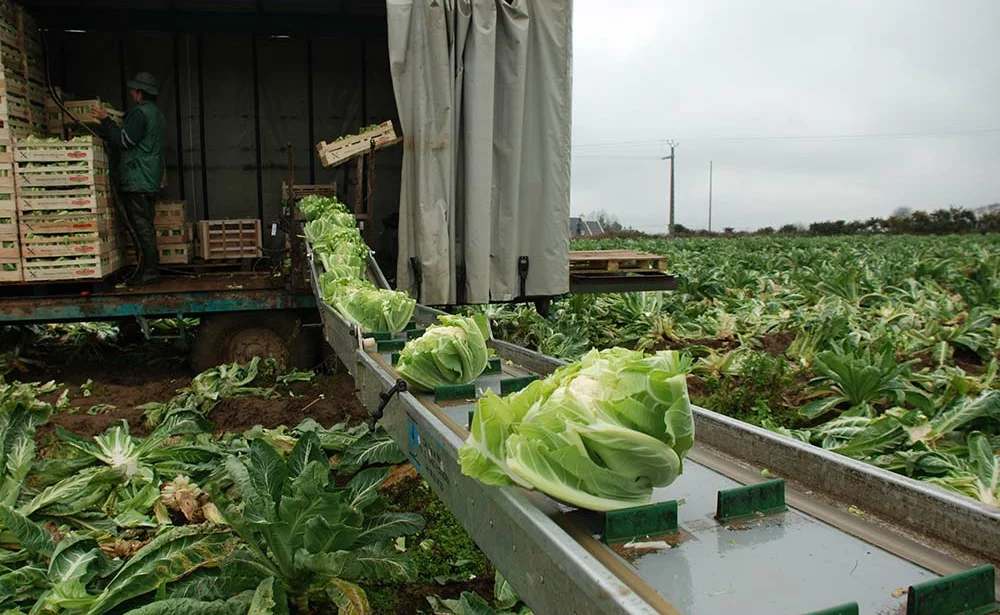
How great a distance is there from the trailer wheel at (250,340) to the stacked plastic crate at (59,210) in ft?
3.65

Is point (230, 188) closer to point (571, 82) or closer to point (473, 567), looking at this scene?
point (571, 82)

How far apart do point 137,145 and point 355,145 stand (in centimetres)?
236

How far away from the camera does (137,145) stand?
7.86m

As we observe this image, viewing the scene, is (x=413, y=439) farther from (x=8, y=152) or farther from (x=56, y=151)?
(x=8, y=152)

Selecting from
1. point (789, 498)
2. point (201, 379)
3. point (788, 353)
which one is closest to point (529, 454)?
point (789, 498)

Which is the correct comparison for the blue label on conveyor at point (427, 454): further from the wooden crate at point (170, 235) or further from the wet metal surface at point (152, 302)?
the wooden crate at point (170, 235)

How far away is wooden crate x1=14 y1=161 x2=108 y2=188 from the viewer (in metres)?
6.66

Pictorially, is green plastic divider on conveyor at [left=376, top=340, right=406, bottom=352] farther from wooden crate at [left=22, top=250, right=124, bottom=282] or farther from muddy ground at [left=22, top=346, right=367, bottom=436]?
wooden crate at [left=22, top=250, right=124, bottom=282]

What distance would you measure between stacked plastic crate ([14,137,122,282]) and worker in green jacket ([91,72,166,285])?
2.62 feet

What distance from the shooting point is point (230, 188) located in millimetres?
9789

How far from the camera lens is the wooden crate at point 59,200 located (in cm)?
667

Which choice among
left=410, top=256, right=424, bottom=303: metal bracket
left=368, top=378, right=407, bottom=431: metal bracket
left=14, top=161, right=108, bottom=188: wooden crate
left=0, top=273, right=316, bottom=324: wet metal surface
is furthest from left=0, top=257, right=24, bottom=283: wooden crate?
left=368, top=378, right=407, bottom=431: metal bracket

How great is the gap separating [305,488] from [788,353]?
5784 mm

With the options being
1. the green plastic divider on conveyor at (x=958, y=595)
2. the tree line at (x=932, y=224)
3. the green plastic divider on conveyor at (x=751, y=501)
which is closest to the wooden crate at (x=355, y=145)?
the green plastic divider on conveyor at (x=751, y=501)
